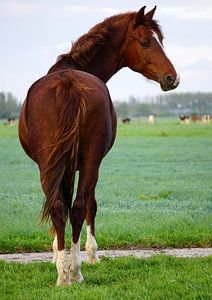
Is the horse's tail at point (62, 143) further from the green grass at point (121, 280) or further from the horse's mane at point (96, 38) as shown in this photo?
the horse's mane at point (96, 38)

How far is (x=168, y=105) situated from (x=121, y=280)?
353ft

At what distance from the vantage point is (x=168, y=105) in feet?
372

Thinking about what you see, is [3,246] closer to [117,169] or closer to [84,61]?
[84,61]

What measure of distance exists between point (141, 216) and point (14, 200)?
361cm

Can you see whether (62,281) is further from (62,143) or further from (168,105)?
(168,105)

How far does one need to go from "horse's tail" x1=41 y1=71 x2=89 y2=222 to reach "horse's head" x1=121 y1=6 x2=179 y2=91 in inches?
59.0

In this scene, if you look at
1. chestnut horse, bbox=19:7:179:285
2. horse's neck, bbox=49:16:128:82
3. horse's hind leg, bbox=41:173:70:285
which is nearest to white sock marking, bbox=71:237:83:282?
chestnut horse, bbox=19:7:179:285

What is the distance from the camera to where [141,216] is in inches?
441

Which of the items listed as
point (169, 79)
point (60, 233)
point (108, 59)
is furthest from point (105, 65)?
point (60, 233)

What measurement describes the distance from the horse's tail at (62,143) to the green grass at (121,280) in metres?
0.71

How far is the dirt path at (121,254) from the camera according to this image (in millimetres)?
8016

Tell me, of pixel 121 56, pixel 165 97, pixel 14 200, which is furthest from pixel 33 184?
pixel 165 97

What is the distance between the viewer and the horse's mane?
7609 millimetres

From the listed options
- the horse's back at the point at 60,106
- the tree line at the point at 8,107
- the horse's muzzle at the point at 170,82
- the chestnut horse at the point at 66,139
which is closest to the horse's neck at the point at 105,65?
the horse's muzzle at the point at 170,82
